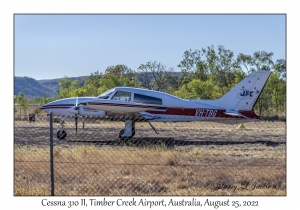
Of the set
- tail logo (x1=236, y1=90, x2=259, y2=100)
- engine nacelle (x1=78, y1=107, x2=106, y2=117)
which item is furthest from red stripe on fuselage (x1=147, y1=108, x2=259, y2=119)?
engine nacelle (x1=78, y1=107, x2=106, y2=117)

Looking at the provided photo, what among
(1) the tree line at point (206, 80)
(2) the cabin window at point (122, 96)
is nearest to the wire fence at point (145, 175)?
(2) the cabin window at point (122, 96)

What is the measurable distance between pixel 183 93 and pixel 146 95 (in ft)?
108

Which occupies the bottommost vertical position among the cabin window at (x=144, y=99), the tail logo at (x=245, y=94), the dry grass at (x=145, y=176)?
the dry grass at (x=145, y=176)

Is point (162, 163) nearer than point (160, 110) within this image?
Yes

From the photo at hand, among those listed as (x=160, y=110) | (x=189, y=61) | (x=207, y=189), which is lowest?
(x=207, y=189)

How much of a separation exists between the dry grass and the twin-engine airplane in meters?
6.36

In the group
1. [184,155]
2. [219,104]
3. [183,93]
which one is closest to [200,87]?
[183,93]

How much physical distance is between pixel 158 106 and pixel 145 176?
9834mm

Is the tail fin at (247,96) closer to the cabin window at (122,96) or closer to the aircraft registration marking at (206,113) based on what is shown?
the aircraft registration marking at (206,113)

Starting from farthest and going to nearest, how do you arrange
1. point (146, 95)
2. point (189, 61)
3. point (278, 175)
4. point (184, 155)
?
point (189, 61) < point (146, 95) < point (184, 155) < point (278, 175)

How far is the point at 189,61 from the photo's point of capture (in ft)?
214

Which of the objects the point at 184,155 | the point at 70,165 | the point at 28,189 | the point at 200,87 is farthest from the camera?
the point at 200,87

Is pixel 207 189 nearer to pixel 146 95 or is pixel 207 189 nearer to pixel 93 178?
pixel 93 178

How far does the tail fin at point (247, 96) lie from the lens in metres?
20.5
